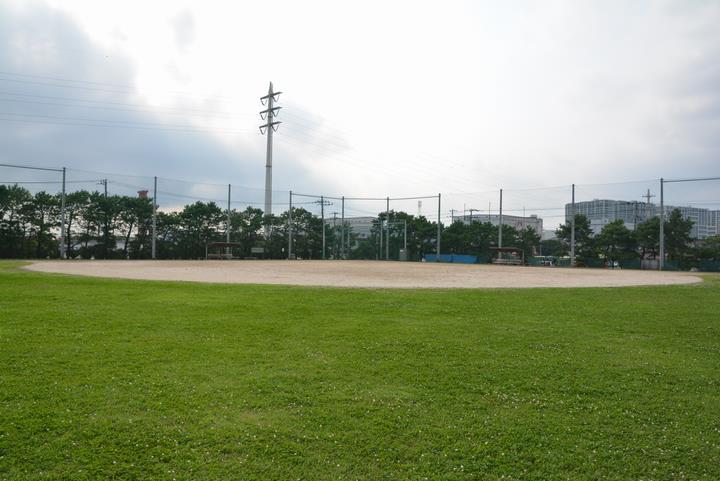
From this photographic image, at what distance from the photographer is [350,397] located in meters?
4.54

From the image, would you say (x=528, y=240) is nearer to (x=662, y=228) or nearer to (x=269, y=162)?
(x=662, y=228)

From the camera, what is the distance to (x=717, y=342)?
695 cm

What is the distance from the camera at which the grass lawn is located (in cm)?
349

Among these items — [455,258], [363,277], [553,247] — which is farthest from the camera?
[553,247]

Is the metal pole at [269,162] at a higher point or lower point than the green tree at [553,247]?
higher

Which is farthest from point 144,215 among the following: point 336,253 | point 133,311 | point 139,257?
point 133,311

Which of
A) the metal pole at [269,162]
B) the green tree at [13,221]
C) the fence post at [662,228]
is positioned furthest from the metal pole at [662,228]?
the green tree at [13,221]

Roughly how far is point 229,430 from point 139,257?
46845mm

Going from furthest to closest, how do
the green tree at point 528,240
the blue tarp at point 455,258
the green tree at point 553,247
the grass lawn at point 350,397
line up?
the green tree at point 528,240
the blue tarp at point 455,258
the green tree at point 553,247
the grass lawn at point 350,397

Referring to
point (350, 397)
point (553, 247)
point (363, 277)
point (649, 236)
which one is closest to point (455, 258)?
point (553, 247)

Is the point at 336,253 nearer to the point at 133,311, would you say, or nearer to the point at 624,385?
the point at 133,311

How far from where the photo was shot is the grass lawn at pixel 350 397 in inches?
138

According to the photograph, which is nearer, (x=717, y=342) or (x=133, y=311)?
(x=717, y=342)

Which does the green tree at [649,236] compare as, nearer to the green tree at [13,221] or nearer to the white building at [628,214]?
the white building at [628,214]
